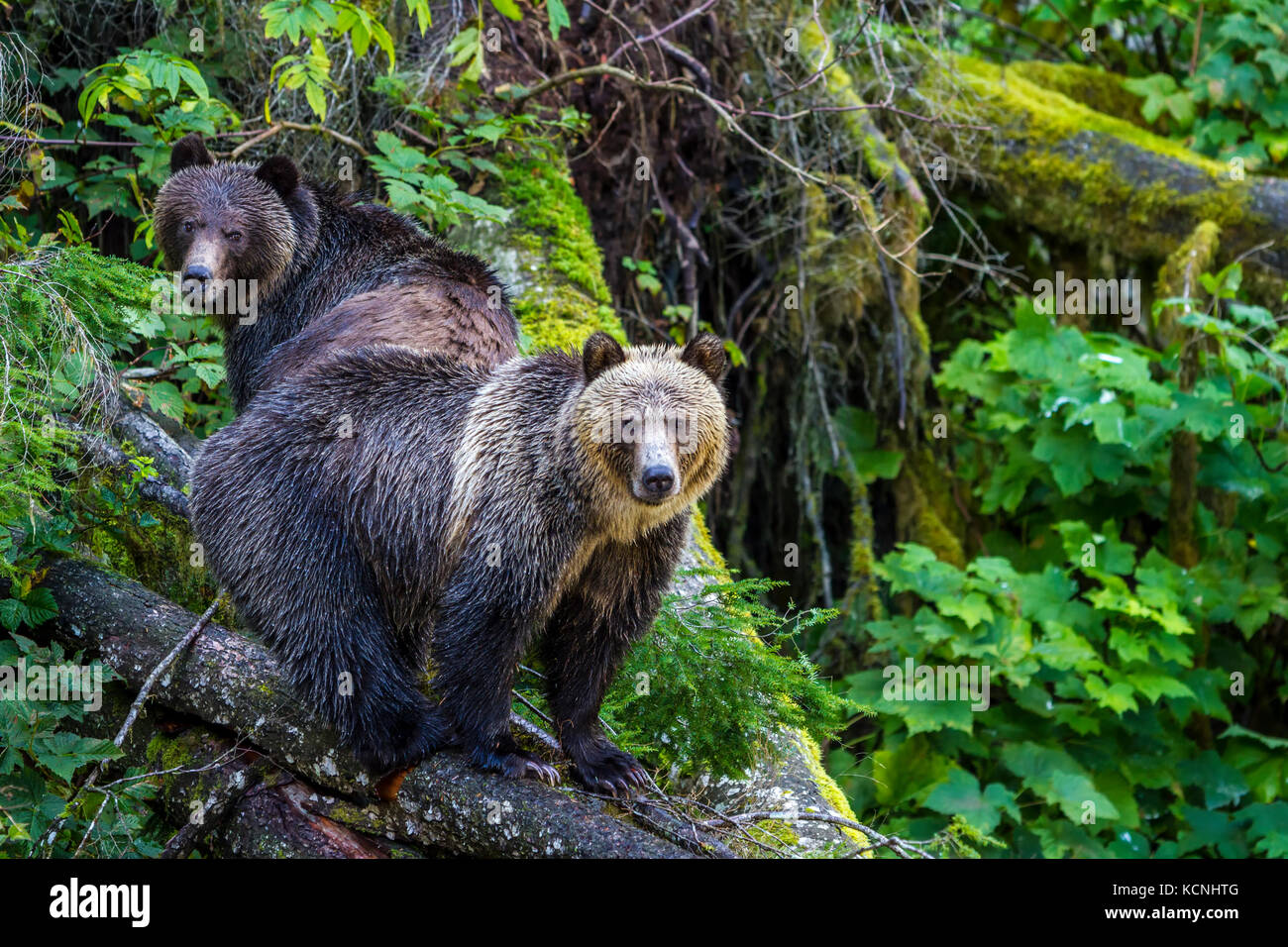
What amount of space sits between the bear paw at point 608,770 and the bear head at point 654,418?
37.9 inches

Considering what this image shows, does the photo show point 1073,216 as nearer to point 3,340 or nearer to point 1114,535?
point 1114,535

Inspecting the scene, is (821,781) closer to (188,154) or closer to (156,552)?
(156,552)

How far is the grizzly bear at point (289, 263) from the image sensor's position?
5.79m

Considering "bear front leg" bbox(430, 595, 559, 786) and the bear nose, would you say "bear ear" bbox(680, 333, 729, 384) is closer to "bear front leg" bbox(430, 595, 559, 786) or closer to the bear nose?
the bear nose

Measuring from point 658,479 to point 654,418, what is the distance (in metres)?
Result: 0.25

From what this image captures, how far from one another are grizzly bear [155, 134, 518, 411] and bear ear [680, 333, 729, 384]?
150 centimetres

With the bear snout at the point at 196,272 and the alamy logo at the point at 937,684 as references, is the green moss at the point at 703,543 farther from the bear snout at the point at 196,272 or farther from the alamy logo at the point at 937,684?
the bear snout at the point at 196,272

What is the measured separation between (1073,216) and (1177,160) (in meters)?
0.84

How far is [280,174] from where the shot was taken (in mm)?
6199

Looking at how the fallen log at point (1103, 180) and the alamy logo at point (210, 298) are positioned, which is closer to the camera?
the alamy logo at point (210, 298)

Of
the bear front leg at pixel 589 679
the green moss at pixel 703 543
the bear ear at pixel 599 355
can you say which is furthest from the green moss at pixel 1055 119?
the bear front leg at pixel 589 679

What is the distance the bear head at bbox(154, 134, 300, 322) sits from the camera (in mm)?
6027
